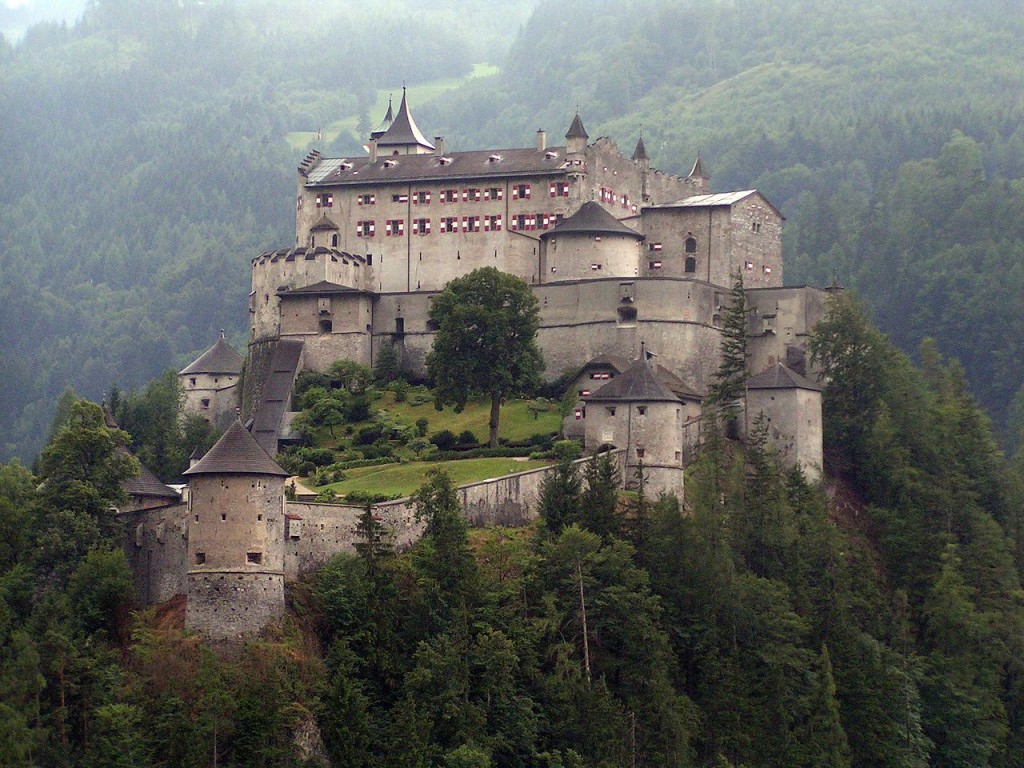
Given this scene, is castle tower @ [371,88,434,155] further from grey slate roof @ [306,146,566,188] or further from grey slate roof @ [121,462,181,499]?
grey slate roof @ [121,462,181,499]

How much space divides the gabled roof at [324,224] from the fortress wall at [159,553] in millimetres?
36940

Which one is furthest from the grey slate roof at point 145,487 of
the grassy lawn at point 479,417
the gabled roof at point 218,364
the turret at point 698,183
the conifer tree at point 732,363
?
the turret at point 698,183

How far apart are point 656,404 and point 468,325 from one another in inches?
501

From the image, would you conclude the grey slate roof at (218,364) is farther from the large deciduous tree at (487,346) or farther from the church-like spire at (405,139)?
the large deciduous tree at (487,346)

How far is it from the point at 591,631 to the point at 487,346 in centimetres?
2186

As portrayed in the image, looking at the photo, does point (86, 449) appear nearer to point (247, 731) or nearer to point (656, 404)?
point (247, 731)

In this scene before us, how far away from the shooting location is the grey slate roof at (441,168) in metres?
106

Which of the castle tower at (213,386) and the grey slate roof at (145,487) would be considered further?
the castle tower at (213,386)

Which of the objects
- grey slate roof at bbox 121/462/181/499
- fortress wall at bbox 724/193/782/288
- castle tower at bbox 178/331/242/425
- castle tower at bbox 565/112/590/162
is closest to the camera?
grey slate roof at bbox 121/462/181/499

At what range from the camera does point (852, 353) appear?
314ft

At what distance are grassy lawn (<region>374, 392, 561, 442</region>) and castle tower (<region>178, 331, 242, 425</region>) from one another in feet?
41.7

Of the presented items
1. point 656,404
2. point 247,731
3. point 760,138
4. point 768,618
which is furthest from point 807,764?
point 760,138

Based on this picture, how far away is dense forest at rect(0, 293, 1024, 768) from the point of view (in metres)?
63.8

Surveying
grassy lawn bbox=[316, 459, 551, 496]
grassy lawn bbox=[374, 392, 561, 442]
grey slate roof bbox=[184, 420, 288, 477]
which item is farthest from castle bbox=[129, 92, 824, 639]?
grey slate roof bbox=[184, 420, 288, 477]
